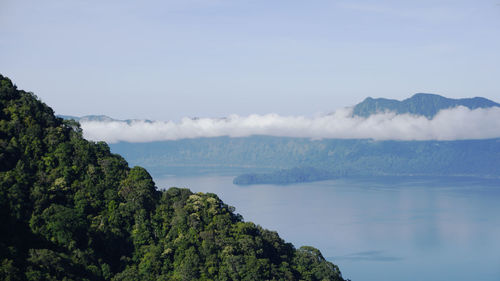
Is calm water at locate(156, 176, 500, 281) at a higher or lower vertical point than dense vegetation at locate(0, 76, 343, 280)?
lower

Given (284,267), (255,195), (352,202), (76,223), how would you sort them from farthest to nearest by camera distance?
(255,195)
(352,202)
(284,267)
(76,223)

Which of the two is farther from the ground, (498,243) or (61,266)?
(61,266)

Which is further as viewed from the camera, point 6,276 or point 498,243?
point 498,243

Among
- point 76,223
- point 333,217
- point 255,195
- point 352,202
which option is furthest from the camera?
point 255,195

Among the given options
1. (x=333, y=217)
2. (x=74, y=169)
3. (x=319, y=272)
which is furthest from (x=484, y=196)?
(x=74, y=169)

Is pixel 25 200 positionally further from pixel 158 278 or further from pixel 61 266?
pixel 158 278

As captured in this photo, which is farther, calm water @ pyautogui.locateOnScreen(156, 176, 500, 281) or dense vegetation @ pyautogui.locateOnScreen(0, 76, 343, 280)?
calm water @ pyautogui.locateOnScreen(156, 176, 500, 281)
